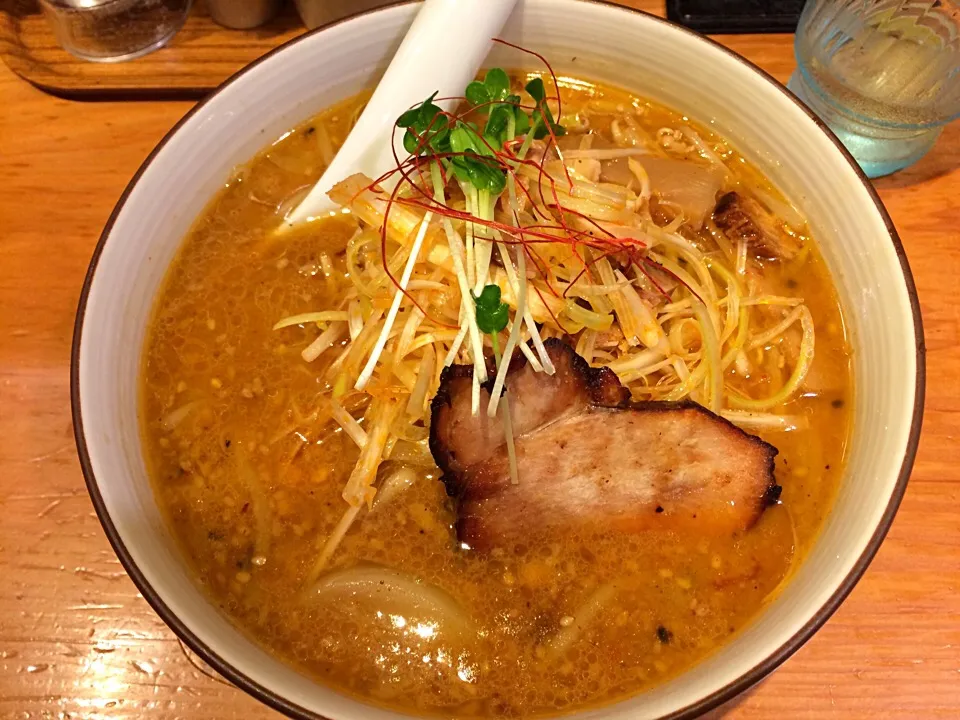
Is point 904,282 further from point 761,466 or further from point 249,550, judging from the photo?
point 249,550

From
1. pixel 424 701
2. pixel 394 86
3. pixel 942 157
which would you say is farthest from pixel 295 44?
pixel 942 157

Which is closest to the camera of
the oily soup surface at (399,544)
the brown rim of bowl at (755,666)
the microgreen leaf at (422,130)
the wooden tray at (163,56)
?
the brown rim of bowl at (755,666)

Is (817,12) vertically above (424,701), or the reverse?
(817,12)

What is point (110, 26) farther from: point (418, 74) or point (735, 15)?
point (735, 15)

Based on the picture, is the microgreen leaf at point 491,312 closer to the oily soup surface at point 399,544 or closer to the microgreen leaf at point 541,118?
the oily soup surface at point 399,544

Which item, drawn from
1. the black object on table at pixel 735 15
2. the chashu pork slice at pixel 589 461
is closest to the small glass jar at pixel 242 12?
the black object on table at pixel 735 15
